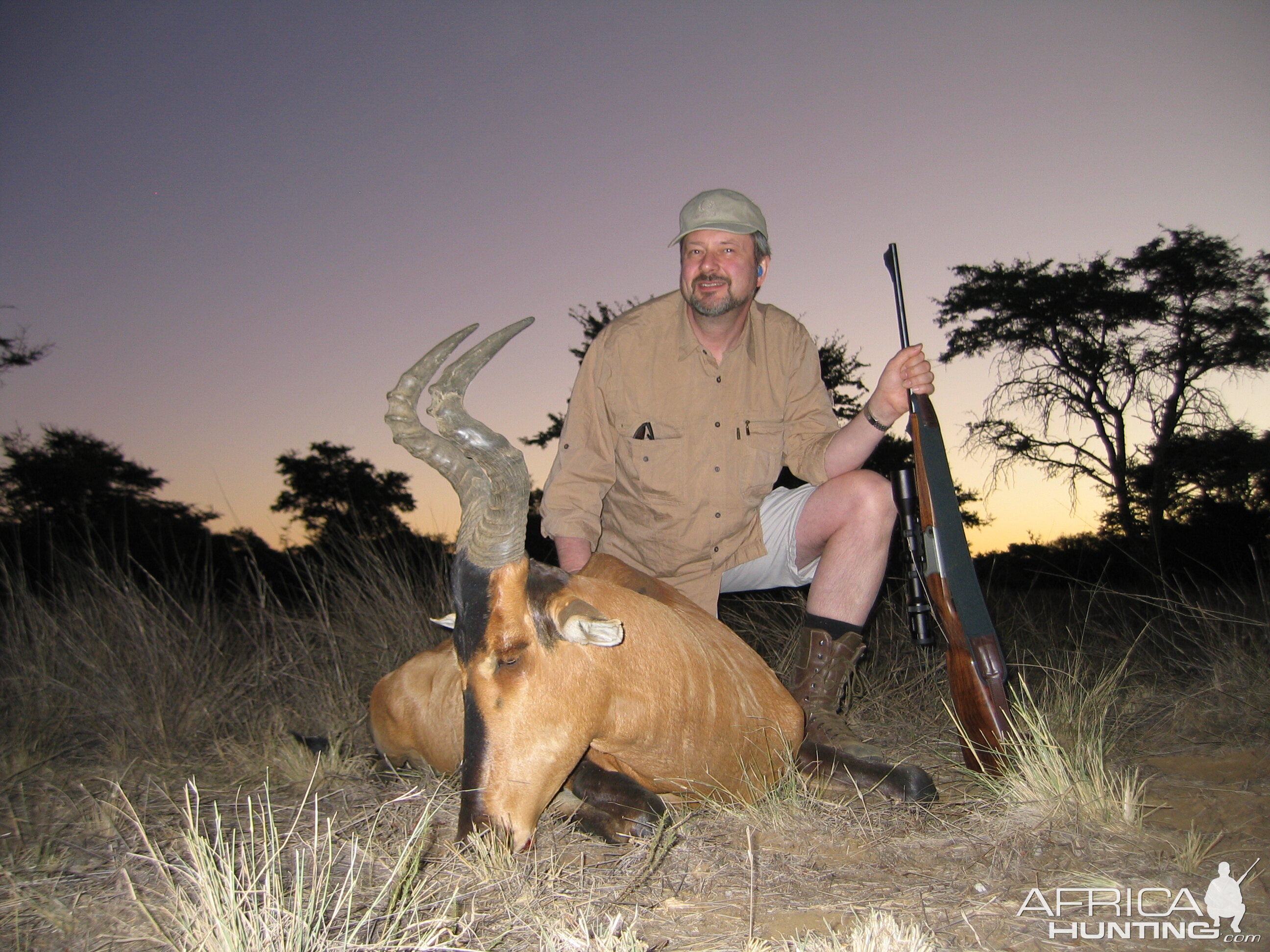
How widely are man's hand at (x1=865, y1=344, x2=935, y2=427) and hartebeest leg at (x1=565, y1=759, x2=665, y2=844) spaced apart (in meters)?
1.69

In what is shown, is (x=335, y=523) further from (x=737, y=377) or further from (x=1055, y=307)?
(x=1055, y=307)

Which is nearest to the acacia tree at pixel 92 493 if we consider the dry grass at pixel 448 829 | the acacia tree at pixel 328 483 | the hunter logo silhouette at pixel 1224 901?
the acacia tree at pixel 328 483

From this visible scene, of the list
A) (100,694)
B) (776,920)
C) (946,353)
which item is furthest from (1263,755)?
(946,353)

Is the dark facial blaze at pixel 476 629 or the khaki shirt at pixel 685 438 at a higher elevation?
the khaki shirt at pixel 685 438

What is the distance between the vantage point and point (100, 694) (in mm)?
4082

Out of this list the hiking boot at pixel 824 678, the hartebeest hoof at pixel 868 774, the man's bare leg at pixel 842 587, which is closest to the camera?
the hartebeest hoof at pixel 868 774

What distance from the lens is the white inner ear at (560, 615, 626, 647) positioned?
2.08m

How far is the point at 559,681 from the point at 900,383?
5.86 feet

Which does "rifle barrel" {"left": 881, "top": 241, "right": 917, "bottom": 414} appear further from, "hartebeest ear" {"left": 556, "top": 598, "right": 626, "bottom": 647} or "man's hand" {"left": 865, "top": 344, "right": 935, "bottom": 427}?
"hartebeest ear" {"left": 556, "top": 598, "right": 626, "bottom": 647}

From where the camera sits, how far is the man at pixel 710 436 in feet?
11.1

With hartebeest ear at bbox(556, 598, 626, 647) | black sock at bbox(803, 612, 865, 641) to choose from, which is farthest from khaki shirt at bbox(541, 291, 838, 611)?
hartebeest ear at bbox(556, 598, 626, 647)

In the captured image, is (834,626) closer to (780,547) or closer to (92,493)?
(780,547)

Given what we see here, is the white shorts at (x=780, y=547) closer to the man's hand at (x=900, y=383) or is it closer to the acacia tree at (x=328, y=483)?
the man's hand at (x=900, y=383)

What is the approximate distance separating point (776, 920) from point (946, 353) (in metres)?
17.2
